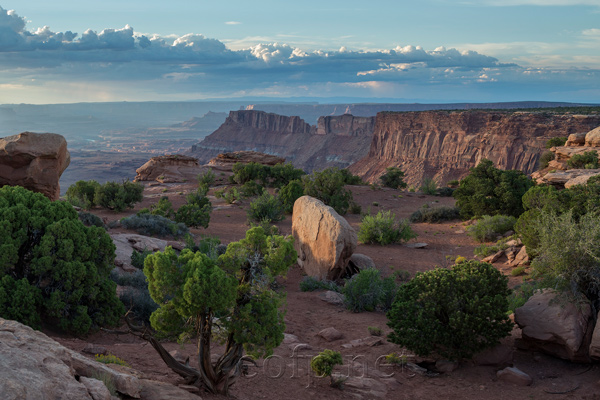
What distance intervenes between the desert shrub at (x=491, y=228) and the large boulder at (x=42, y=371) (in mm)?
15382

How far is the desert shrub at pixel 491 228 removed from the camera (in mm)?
17828

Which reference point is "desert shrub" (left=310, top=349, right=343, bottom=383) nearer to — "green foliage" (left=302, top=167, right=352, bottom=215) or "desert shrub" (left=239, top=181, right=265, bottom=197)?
"green foliage" (left=302, top=167, right=352, bottom=215)

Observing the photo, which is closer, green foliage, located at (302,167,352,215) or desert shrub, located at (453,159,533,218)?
desert shrub, located at (453,159,533,218)

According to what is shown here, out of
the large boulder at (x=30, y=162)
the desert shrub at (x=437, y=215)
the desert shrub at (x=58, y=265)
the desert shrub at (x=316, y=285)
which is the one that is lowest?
the desert shrub at (x=316, y=285)

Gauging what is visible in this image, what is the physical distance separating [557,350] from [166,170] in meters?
39.3

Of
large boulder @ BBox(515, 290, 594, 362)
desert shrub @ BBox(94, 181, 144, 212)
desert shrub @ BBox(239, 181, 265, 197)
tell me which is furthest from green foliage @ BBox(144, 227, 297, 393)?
desert shrub @ BBox(239, 181, 265, 197)

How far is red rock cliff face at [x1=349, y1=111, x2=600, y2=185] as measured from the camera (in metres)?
63.3

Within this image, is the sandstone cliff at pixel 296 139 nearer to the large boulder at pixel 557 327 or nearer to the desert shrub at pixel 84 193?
the desert shrub at pixel 84 193

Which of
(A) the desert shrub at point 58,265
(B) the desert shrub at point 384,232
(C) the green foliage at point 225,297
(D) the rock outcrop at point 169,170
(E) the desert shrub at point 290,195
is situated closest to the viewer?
(C) the green foliage at point 225,297

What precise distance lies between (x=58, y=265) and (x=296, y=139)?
421 ft

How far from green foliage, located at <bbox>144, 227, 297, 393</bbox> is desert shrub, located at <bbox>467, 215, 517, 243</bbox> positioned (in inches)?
532

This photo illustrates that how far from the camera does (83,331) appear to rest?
8.02 metres

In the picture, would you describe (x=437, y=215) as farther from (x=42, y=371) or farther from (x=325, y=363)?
(x=42, y=371)

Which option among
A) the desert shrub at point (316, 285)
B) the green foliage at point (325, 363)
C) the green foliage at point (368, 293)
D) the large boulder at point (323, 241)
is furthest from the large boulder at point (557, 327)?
the large boulder at point (323, 241)
